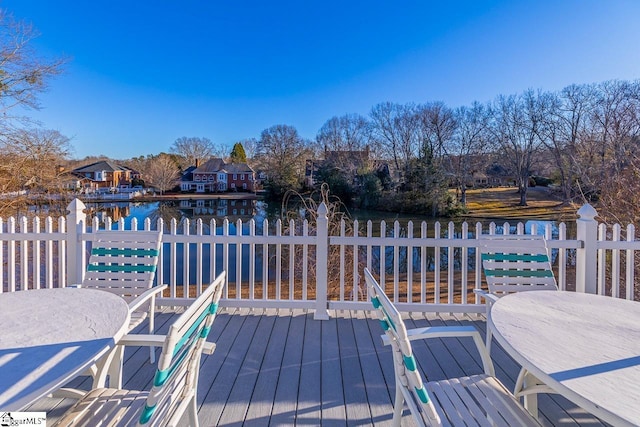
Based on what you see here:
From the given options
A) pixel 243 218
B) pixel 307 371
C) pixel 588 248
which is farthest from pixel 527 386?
pixel 243 218

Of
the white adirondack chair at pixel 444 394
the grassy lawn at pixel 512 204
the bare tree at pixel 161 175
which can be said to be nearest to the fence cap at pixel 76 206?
the white adirondack chair at pixel 444 394

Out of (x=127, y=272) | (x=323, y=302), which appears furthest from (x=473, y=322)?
(x=127, y=272)

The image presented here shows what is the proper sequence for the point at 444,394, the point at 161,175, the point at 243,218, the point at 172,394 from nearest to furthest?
the point at 172,394, the point at 444,394, the point at 243,218, the point at 161,175

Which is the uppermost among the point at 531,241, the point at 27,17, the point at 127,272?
the point at 27,17

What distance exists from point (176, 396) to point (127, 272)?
1.62 metres

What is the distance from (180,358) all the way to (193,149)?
4986cm

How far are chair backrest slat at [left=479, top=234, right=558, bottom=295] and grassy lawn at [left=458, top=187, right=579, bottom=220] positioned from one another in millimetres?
15920

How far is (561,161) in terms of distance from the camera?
1897 centimetres

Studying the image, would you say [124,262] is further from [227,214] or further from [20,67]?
[227,214]

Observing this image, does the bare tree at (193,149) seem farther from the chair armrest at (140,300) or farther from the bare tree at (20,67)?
the chair armrest at (140,300)

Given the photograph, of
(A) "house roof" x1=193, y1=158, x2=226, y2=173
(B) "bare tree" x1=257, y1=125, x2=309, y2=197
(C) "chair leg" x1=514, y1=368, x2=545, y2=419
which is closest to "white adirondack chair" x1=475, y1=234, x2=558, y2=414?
(C) "chair leg" x1=514, y1=368, x2=545, y2=419

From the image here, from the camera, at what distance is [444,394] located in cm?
139

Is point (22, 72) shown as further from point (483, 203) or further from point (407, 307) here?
point (483, 203)

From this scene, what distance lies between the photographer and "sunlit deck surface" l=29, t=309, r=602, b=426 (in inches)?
74.5
